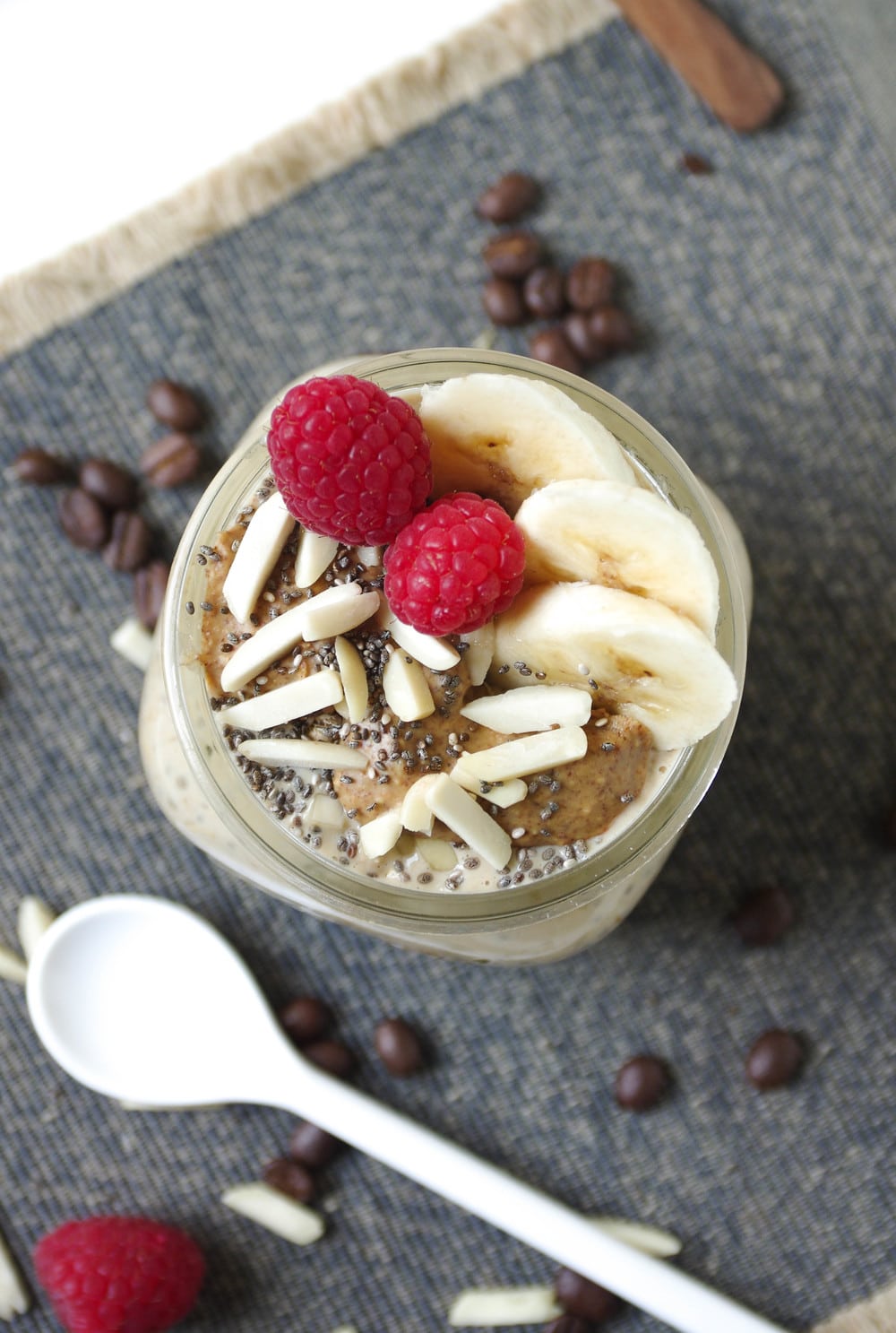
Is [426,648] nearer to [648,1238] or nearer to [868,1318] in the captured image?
[648,1238]

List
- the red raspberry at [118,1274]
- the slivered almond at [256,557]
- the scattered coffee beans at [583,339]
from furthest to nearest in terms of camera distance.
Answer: the scattered coffee beans at [583,339], the red raspberry at [118,1274], the slivered almond at [256,557]

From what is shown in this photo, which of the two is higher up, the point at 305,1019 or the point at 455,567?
the point at 455,567

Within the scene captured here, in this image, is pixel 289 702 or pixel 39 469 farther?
pixel 39 469

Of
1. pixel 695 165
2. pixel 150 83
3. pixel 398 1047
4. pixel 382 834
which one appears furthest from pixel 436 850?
pixel 150 83

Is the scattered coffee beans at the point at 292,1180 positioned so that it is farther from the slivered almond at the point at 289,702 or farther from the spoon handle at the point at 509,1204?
the slivered almond at the point at 289,702

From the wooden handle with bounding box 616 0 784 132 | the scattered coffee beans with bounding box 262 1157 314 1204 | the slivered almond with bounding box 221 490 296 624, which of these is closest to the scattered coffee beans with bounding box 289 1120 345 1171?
the scattered coffee beans with bounding box 262 1157 314 1204

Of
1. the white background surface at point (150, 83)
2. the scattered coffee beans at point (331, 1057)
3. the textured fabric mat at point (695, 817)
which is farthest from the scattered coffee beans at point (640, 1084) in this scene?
the white background surface at point (150, 83)
